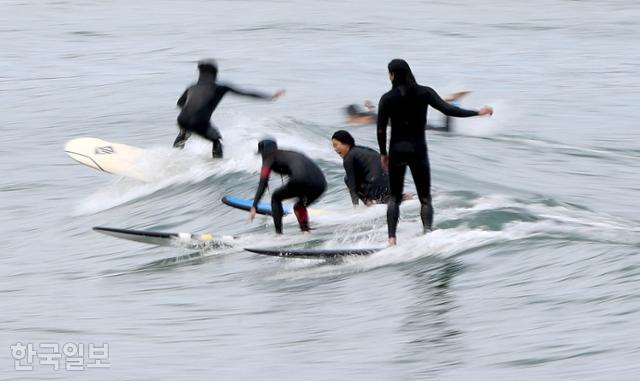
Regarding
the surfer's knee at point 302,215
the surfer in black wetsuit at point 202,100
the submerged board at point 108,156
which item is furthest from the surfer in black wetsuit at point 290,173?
the submerged board at point 108,156

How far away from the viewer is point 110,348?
40.4ft

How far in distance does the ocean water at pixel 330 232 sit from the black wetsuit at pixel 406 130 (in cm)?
85

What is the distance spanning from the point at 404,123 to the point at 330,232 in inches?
114

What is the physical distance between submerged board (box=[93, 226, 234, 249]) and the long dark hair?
3.56 metres

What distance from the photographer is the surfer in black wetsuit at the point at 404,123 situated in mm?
13336

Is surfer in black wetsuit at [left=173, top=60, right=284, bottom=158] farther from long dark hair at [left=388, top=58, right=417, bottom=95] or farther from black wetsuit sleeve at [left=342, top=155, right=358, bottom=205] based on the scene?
long dark hair at [left=388, top=58, right=417, bottom=95]

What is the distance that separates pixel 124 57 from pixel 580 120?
1854cm

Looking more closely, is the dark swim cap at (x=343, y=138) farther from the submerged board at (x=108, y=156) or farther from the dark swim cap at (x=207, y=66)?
the submerged board at (x=108, y=156)

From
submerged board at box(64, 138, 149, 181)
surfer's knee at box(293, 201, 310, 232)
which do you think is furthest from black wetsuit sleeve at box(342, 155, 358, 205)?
submerged board at box(64, 138, 149, 181)

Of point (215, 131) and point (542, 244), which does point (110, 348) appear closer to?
point (542, 244)

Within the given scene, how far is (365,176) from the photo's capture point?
15867mm

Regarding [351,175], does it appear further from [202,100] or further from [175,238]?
[202,100]

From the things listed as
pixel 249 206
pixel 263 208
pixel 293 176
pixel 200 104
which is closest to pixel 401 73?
pixel 293 176

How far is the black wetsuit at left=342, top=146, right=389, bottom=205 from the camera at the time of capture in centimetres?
1565
